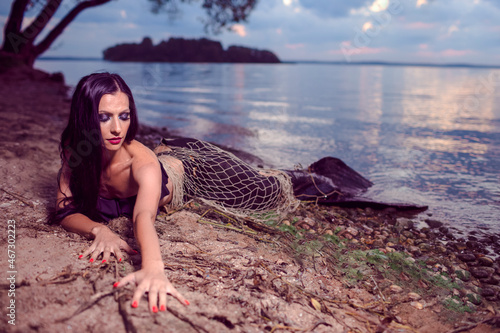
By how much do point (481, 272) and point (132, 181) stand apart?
2.90 metres


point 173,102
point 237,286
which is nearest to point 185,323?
point 237,286

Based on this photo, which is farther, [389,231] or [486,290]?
[389,231]

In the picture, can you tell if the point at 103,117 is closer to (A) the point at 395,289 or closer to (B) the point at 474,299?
(A) the point at 395,289

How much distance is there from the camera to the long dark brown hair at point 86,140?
2459 millimetres

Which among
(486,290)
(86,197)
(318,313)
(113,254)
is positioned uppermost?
(86,197)

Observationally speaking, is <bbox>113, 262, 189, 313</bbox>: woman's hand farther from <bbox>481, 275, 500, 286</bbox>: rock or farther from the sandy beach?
<bbox>481, 275, 500, 286</bbox>: rock

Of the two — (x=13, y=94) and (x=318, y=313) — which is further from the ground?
(x=13, y=94)

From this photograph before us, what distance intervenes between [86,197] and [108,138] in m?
0.63

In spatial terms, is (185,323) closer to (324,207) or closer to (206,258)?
(206,258)

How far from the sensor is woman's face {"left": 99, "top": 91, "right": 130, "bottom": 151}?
249 cm

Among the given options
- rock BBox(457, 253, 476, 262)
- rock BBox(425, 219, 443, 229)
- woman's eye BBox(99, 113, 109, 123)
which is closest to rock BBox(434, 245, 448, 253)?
rock BBox(457, 253, 476, 262)

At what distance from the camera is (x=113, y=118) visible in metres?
2.52

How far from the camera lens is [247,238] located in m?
3.10

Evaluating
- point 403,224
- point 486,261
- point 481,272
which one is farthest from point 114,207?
point 486,261
